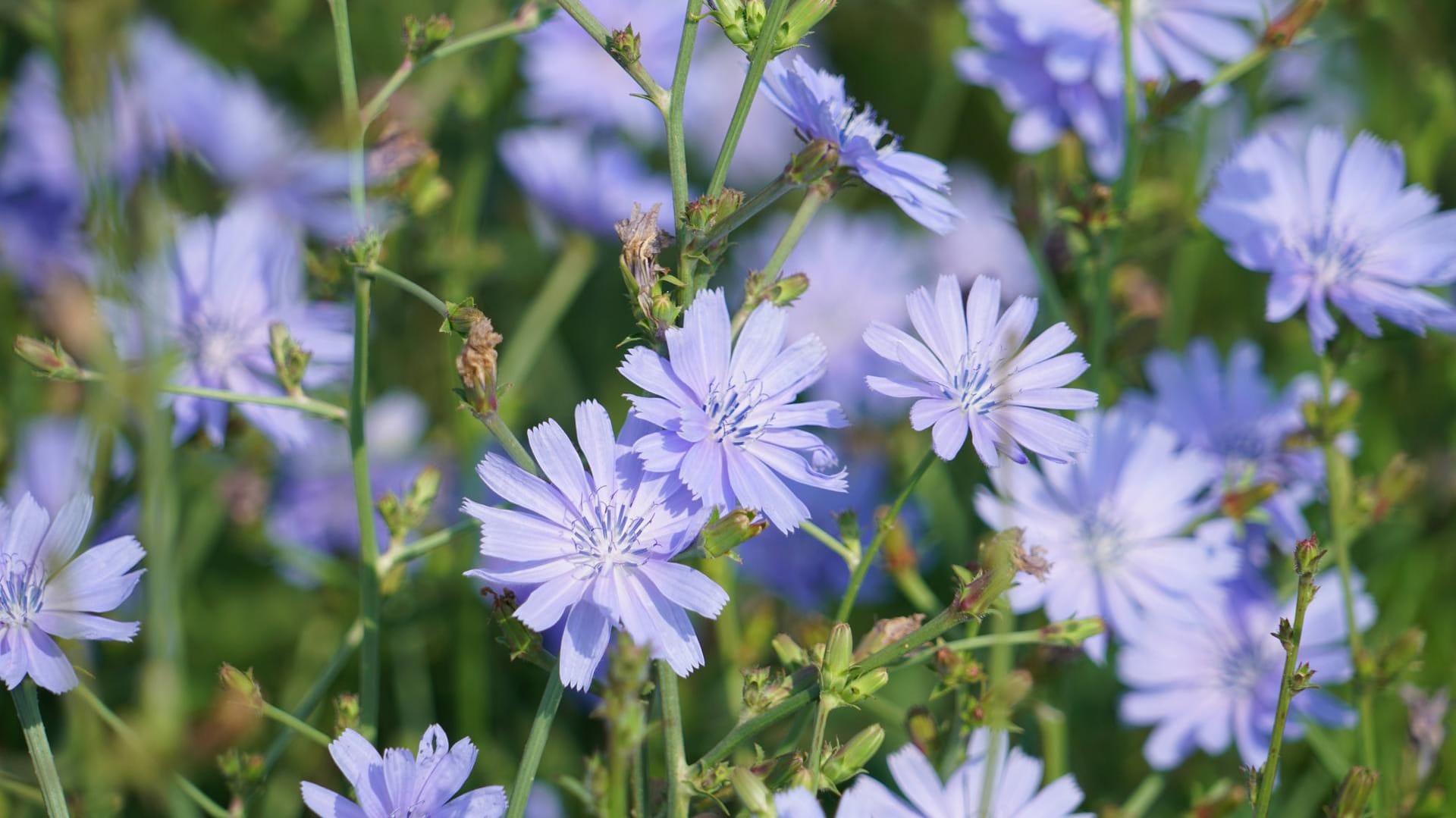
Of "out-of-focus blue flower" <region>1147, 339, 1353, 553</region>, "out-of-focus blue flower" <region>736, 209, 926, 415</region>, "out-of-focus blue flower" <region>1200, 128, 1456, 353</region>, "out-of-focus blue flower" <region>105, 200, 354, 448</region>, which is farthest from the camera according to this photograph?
"out-of-focus blue flower" <region>736, 209, 926, 415</region>

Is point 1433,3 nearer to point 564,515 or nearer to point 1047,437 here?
point 1047,437

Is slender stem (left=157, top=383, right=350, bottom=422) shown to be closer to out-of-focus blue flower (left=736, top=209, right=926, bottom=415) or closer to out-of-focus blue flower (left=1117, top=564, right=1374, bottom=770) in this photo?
out-of-focus blue flower (left=1117, top=564, right=1374, bottom=770)

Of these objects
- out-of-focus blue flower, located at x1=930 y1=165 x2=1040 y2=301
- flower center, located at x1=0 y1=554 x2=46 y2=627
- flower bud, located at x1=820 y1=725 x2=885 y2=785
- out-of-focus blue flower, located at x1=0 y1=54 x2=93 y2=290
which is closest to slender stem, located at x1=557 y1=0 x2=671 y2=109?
flower bud, located at x1=820 y1=725 x2=885 y2=785

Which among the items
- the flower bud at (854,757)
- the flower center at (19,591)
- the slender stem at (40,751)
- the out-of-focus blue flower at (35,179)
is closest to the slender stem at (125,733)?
the slender stem at (40,751)

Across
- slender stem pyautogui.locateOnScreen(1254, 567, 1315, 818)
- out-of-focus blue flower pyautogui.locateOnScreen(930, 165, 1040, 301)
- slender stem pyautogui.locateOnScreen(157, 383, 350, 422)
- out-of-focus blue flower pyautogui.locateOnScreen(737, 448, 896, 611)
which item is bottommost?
slender stem pyautogui.locateOnScreen(1254, 567, 1315, 818)

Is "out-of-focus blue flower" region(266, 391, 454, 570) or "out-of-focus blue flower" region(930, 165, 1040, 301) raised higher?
"out-of-focus blue flower" region(930, 165, 1040, 301)

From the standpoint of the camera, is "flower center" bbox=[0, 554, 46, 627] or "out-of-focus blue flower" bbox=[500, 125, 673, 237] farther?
"out-of-focus blue flower" bbox=[500, 125, 673, 237]

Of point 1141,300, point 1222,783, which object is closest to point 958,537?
point 1141,300
